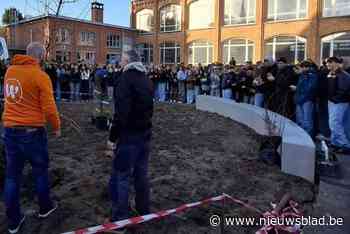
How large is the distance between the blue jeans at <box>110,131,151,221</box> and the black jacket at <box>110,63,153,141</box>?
0.32ft

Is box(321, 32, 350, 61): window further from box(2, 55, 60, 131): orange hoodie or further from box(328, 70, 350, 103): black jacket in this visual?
box(2, 55, 60, 131): orange hoodie

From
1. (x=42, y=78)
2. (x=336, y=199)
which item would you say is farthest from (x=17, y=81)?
(x=336, y=199)

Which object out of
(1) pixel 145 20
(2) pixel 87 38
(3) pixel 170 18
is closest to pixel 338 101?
(3) pixel 170 18

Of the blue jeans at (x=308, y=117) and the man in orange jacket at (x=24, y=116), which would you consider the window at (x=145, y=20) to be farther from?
the man in orange jacket at (x=24, y=116)

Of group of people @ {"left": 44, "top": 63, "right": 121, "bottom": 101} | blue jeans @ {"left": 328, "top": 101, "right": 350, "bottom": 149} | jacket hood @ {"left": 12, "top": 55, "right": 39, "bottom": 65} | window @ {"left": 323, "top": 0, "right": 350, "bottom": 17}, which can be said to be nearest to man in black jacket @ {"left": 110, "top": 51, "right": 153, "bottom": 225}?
jacket hood @ {"left": 12, "top": 55, "right": 39, "bottom": 65}

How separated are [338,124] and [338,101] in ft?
1.50

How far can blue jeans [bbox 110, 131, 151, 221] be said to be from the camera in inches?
154

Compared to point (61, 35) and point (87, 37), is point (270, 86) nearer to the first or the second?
point (61, 35)

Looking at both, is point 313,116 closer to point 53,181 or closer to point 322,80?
point 322,80

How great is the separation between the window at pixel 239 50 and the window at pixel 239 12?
184 centimetres

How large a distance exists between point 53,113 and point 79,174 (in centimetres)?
209

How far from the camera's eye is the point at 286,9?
32.1 metres

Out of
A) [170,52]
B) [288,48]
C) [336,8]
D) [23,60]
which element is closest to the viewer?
[23,60]

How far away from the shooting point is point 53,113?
151 inches
